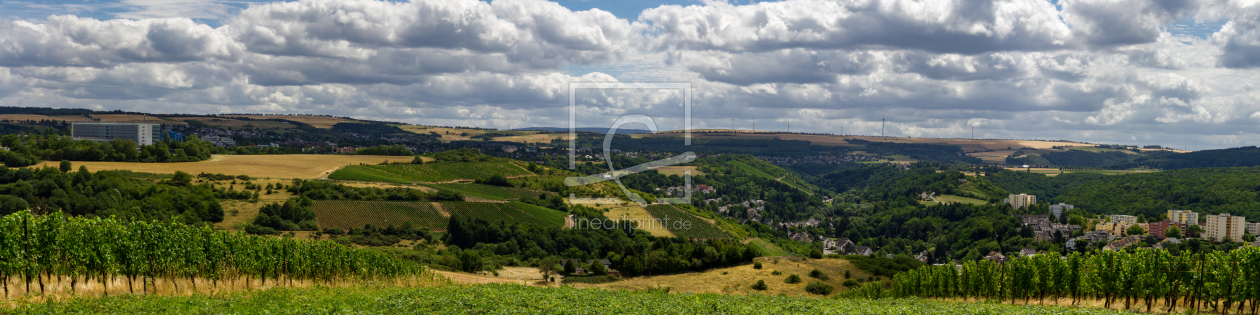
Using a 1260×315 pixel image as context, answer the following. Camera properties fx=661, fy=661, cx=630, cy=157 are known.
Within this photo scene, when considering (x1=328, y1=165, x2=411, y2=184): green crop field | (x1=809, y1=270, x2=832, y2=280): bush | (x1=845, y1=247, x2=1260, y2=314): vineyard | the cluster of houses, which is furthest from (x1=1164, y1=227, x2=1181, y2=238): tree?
(x1=328, y1=165, x2=411, y2=184): green crop field

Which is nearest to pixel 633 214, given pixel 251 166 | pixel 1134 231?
pixel 251 166

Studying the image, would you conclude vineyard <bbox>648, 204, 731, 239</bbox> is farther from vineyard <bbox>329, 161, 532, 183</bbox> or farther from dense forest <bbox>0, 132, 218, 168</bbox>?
dense forest <bbox>0, 132, 218, 168</bbox>

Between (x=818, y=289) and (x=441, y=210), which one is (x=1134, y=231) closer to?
(x=818, y=289)

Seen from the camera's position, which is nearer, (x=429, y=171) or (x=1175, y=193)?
(x=429, y=171)

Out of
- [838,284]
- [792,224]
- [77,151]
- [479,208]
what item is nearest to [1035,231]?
[792,224]

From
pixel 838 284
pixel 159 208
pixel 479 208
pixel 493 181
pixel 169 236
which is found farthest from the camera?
pixel 493 181

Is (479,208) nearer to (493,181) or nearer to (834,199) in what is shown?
(493,181)

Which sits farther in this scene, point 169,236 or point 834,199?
point 834,199

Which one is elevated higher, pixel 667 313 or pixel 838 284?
pixel 667 313
